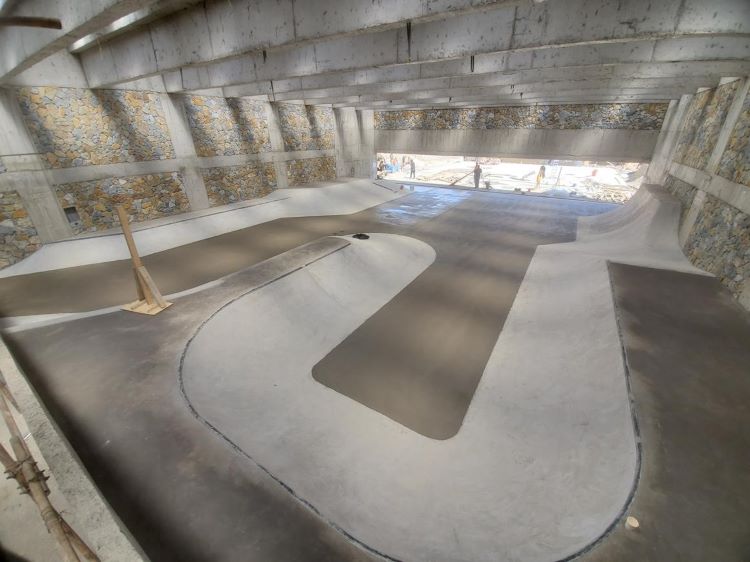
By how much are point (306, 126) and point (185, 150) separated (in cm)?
817

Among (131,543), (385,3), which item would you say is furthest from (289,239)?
(131,543)

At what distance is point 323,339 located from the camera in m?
6.84

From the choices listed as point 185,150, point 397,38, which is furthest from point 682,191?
point 185,150

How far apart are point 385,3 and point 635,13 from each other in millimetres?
3921

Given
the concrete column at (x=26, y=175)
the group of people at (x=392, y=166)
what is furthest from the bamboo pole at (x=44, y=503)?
the group of people at (x=392, y=166)

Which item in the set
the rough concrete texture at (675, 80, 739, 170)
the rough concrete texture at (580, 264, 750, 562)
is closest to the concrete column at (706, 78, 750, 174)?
the rough concrete texture at (675, 80, 739, 170)

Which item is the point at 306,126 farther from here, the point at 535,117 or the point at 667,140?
the point at 667,140

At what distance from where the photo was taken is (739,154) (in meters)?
7.00

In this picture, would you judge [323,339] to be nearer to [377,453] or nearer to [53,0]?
[377,453]

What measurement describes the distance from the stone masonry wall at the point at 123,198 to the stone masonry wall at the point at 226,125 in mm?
2210

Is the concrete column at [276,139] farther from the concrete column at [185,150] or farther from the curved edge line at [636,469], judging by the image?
the curved edge line at [636,469]

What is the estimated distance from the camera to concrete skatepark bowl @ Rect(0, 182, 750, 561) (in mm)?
3004

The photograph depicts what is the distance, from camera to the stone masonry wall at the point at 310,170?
61.5 ft

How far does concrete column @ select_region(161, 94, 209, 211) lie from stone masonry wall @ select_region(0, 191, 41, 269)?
17.4 ft
